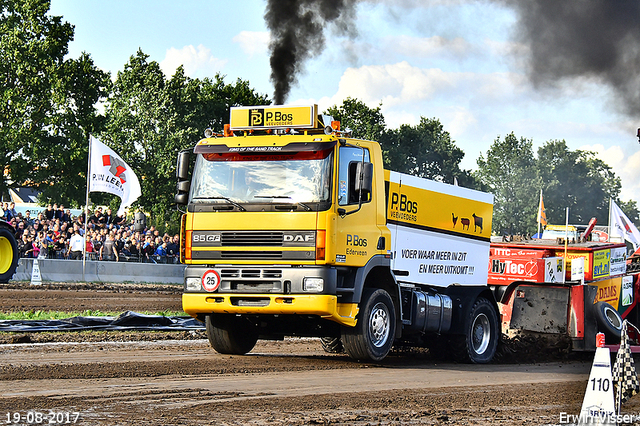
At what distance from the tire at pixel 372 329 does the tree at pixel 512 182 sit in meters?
80.7

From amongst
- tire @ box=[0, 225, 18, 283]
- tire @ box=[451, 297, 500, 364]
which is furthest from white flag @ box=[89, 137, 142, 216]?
tire @ box=[451, 297, 500, 364]

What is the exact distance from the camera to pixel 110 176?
26.2 meters

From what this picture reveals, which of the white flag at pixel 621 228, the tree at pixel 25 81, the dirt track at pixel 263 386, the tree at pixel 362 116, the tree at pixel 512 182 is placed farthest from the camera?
the tree at pixel 512 182

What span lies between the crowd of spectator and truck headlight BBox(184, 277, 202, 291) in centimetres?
1387

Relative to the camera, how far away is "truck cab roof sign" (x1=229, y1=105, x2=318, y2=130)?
1104cm

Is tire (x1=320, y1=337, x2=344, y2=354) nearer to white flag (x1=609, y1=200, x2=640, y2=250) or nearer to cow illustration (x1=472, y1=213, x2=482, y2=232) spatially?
cow illustration (x1=472, y1=213, x2=482, y2=232)

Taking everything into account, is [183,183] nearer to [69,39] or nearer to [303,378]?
[303,378]

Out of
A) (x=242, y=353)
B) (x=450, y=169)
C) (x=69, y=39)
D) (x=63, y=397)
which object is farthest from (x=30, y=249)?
(x=450, y=169)

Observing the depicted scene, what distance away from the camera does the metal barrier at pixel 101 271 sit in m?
25.0

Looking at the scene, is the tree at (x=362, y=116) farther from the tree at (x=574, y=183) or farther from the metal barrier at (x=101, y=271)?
the metal barrier at (x=101, y=271)

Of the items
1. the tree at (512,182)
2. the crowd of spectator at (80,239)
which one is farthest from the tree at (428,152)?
the crowd of spectator at (80,239)

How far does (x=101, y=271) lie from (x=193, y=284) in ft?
57.5

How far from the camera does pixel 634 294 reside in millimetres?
15266

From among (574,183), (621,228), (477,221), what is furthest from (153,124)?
(574,183)
